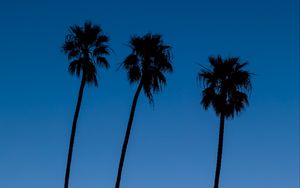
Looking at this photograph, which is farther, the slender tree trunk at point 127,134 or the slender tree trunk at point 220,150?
the slender tree trunk at point 127,134

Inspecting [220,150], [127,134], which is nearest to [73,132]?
[127,134]

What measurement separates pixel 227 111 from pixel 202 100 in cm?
216

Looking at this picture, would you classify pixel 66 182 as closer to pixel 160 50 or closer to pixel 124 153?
pixel 124 153

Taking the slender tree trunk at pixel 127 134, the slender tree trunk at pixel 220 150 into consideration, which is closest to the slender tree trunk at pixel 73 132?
the slender tree trunk at pixel 127 134

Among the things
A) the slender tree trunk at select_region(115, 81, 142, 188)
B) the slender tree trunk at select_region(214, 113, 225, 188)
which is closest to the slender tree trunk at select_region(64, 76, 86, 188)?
the slender tree trunk at select_region(115, 81, 142, 188)

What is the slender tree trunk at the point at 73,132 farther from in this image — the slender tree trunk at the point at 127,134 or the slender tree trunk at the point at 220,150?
the slender tree trunk at the point at 220,150

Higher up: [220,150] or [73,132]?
[73,132]

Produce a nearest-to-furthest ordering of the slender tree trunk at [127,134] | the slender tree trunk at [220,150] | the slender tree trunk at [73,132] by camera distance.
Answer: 1. the slender tree trunk at [220,150]
2. the slender tree trunk at [127,134]
3. the slender tree trunk at [73,132]

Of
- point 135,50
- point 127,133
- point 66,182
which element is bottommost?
point 66,182

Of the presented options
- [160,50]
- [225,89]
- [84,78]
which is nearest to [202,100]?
[225,89]

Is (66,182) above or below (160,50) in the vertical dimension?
below

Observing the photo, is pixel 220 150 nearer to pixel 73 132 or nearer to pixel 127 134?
pixel 127 134

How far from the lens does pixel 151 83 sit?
167ft

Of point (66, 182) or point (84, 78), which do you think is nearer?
point (66, 182)
